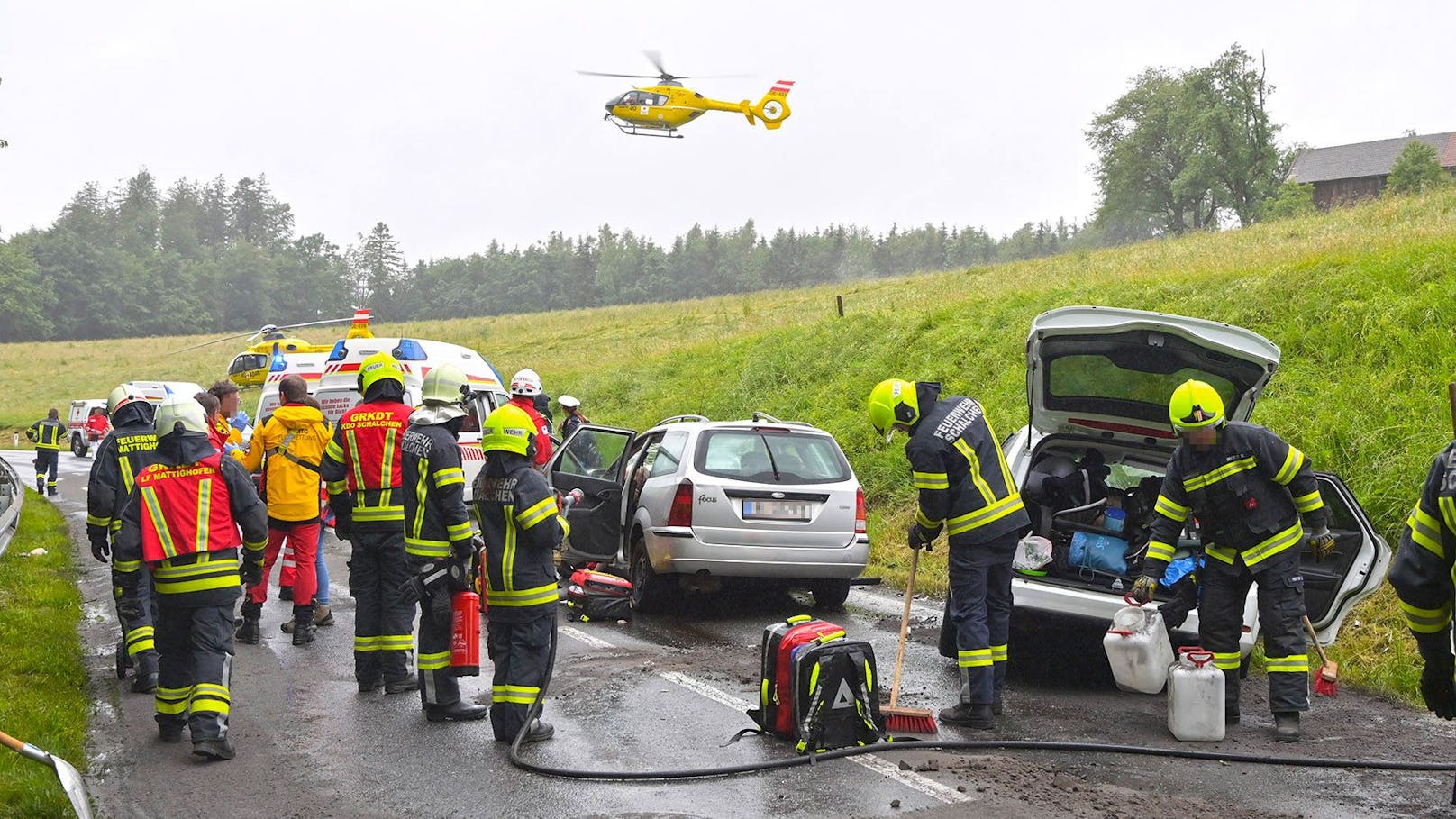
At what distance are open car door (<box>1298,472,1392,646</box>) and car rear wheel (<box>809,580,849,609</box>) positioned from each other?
3.65m

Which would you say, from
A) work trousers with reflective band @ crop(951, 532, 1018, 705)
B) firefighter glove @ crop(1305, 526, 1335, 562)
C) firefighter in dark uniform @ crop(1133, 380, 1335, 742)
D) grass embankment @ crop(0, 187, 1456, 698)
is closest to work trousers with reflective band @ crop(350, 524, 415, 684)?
work trousers with reflective band @ crop(951, 532, 1018, 705)

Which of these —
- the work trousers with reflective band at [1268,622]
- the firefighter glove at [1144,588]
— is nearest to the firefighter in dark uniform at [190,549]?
the firefighter glove at [1144,588]

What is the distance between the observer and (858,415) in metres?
18.3

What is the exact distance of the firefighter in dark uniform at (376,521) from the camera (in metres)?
7.07

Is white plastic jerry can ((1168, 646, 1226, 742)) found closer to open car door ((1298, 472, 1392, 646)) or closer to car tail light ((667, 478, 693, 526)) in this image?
open car door ((1298, 472, 1392, 646))

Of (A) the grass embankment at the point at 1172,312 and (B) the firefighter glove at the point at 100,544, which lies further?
(A) the grass embankment at the point at 1172,312

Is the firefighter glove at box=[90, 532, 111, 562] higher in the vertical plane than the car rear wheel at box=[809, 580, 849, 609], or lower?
higher

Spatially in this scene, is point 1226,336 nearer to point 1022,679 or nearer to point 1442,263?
point 1022,679

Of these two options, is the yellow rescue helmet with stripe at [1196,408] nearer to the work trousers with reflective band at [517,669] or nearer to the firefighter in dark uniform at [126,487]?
the work trousers with reflective band at [517,669]

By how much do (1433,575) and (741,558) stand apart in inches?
221

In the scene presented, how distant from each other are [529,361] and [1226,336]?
34.0 meters

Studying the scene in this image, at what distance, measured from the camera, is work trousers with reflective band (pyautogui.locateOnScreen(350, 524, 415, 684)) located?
23.1ft

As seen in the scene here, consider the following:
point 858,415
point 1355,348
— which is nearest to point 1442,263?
point 1355,348

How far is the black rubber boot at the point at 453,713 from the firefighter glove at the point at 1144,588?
3509 millimetres
